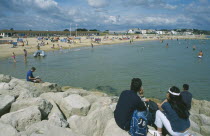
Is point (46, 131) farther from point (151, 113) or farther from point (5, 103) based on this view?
point (151, 113)

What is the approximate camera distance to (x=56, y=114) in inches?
209

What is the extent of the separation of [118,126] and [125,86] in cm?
1025

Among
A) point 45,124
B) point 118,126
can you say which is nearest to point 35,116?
point 45,124

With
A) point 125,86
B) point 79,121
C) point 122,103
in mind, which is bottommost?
point 125,86

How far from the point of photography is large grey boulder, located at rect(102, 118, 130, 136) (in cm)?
443

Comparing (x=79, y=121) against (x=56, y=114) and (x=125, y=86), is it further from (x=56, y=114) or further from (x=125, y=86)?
(x=125, y=86)

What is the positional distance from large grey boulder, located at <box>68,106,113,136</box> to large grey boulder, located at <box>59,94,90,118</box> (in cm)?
72

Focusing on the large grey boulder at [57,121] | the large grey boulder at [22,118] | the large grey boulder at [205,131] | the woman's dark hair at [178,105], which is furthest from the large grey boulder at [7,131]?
the large grey boulder at [205,131]

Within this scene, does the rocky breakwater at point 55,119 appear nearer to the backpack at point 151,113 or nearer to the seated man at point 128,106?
the seated man at point 128,106

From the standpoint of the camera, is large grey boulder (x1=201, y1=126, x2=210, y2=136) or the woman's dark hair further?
large grey boulder (x1=201, y1=126, x2=210, y2=136)

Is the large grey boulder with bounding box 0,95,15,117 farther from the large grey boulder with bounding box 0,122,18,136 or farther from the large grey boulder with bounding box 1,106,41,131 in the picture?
the large grey boulder with bounding box 0,122,18,136

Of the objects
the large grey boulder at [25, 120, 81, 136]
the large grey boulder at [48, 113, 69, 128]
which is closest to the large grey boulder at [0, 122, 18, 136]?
the large grey boulder at [25, 120, 81, 136]

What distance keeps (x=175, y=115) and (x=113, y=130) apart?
1535 mm

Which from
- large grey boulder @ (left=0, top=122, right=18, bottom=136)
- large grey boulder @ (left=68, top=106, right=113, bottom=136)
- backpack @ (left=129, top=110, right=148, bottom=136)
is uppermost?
backpack @ (left=129, top=110, right=148, bottom=136)
